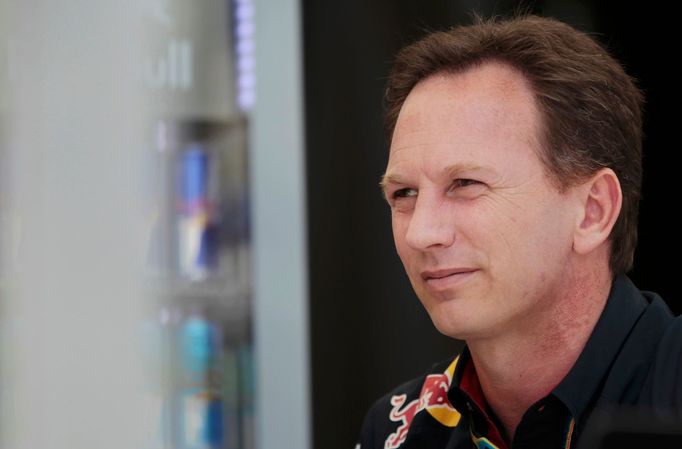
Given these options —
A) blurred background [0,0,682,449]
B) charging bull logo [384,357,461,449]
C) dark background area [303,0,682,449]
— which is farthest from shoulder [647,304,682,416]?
dark background area [303,0,682,449]

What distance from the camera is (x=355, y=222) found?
2.31 meters

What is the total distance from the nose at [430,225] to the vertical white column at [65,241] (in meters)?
1.04

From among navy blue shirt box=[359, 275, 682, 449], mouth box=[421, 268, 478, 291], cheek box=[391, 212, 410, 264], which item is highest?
cheek box=[391, 212, 410, 264]

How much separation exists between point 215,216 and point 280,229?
219mm

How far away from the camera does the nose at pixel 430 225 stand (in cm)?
125

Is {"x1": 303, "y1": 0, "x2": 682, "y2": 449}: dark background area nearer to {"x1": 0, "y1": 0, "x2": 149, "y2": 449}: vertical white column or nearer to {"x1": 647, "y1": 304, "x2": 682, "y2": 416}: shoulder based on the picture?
{"x1": 0, "y1": 0, "x2": 149, "y2": 449}: vertical white column

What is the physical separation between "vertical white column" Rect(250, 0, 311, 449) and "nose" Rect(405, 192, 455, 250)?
111cm

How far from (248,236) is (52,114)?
665 mm

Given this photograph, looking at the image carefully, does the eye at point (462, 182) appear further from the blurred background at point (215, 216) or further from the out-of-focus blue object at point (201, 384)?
the out-of-focus blue object at point (201, 384)

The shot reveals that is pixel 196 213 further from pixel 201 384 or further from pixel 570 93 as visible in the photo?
pixel 570 93

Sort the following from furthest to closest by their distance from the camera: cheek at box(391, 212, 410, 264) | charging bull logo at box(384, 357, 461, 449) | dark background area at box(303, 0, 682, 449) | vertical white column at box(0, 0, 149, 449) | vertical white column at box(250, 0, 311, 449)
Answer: vertical white column at box(250, 0, 311, 449), dark background area at box(303, 0, 682, 449), vertical white column at box(0, 0, 149, 449), charging bull logo at box(384, 357, 461, 449), cheek at box(391, 212, 410, 264)

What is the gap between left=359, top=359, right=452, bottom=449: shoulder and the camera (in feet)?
5.09

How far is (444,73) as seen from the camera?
1.42 m

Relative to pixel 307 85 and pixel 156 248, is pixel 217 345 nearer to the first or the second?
pixel 156 248
